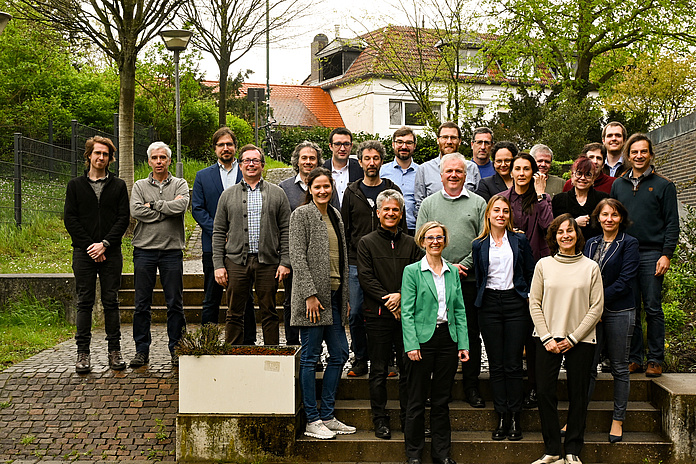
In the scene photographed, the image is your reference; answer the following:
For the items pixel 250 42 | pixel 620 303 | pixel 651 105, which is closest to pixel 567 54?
pixel 651 105

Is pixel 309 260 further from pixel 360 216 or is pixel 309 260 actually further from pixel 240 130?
pixel 240 130

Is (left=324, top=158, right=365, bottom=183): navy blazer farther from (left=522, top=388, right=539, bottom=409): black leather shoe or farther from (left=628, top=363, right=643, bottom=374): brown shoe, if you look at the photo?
(left=628, top=363, right=643, bottom=374): brown shoe

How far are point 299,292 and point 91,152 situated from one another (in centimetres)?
260

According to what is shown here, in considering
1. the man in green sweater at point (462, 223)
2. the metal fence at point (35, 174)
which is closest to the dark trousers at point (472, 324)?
the man in green sweater at point (462, 223)

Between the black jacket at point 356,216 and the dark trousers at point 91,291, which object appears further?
the dark trousers at point 91,291

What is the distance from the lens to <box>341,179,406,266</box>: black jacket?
5.95 m

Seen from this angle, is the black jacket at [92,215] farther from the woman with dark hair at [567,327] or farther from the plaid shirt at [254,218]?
the woman with dark hair at [567,327]

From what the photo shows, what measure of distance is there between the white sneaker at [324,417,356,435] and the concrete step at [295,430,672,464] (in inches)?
3.8

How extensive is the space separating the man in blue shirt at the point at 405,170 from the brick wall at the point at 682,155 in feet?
25.7

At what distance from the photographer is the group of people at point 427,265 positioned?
514 centimetres

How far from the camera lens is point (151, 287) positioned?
21.4 ft

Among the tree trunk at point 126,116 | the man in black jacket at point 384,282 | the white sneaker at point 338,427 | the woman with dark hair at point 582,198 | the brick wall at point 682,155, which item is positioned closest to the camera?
the man in black jacket at point 384,282

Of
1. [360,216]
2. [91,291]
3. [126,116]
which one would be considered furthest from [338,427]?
[126,116]

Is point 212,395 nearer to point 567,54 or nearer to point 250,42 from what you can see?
point 250,42
